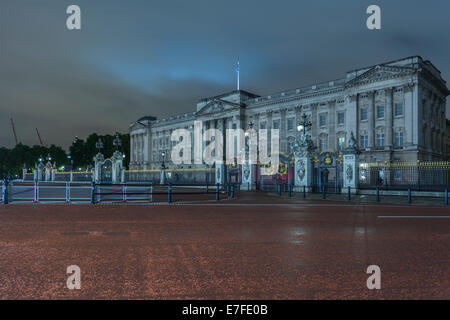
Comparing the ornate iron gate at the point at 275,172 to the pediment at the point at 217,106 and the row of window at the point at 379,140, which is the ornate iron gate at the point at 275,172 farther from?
the pediment at the point at 217,106

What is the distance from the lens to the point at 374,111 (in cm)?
4497

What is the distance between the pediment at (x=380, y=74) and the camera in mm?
41225

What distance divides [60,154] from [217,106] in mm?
85542

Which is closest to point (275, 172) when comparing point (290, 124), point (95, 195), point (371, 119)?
point (95, 195)

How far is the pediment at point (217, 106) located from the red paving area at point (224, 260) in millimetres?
57311

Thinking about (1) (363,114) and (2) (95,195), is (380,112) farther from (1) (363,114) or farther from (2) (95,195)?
(2) (95,195)

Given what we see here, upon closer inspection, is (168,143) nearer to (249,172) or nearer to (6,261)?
(249,172)

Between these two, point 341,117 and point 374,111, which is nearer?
point 374,111

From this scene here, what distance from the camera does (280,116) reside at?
5803 centimetres

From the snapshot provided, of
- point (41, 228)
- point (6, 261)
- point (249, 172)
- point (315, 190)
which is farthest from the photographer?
point (249, 172)

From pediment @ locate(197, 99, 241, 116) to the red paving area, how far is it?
5731cm

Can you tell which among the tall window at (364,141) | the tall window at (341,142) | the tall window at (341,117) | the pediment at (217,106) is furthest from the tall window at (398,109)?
the pediment at (217,106)

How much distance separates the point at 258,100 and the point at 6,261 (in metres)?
59.6
